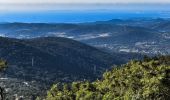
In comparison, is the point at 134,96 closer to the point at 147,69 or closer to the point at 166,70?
the point at 166,70

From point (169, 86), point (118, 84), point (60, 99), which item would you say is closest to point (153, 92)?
point (169, 86)

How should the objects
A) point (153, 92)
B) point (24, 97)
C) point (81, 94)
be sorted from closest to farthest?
point (153, 92) → point (81, 94) → point (24, 97)

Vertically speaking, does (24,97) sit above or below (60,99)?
below

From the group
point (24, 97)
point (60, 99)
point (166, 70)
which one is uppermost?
point (166, 70)

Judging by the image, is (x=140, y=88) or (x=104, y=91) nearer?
(x=140, y=88)

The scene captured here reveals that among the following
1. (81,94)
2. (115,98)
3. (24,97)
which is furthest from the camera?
(24,97)

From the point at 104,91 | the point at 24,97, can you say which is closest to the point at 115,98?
the point at 104,91

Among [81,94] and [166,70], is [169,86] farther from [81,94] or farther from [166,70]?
[81,94]
